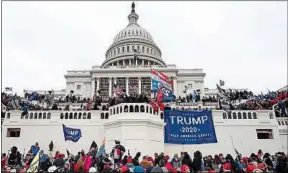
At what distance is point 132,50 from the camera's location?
8669cm

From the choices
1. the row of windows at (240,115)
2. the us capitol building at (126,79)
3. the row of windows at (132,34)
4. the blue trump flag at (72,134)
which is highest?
the row of windows at (132,34)

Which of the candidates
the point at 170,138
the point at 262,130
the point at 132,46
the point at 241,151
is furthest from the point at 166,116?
the point at 132,46

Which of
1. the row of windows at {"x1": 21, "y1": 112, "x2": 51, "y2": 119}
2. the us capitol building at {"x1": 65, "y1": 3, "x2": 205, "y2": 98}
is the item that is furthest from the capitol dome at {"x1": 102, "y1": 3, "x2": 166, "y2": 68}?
the row of windows at {"x1": 21, "y1": 112, "x2": 51, "y2": 119}

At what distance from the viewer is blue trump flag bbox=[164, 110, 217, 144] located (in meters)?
24.8

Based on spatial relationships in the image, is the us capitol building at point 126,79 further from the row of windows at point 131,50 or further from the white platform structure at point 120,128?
the white platform structure at point 120,128

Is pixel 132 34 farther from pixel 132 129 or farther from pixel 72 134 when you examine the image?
pixel 72 134

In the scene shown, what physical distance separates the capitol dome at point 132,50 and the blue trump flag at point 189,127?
5253 cm

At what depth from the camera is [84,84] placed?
6931cm

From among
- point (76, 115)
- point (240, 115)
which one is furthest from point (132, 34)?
point (240, 115)

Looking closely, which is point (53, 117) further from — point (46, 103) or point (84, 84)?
point (84, 84)

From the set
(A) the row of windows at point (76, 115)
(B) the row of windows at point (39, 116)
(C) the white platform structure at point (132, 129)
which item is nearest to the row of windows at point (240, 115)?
(C) the white platform structure at point (132, 129)

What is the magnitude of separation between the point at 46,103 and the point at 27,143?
37.6 feet

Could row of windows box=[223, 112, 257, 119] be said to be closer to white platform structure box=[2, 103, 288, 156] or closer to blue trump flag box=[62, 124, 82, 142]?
white platform structure box=[2, 103, 288, 156]

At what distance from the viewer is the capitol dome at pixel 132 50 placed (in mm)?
82188
